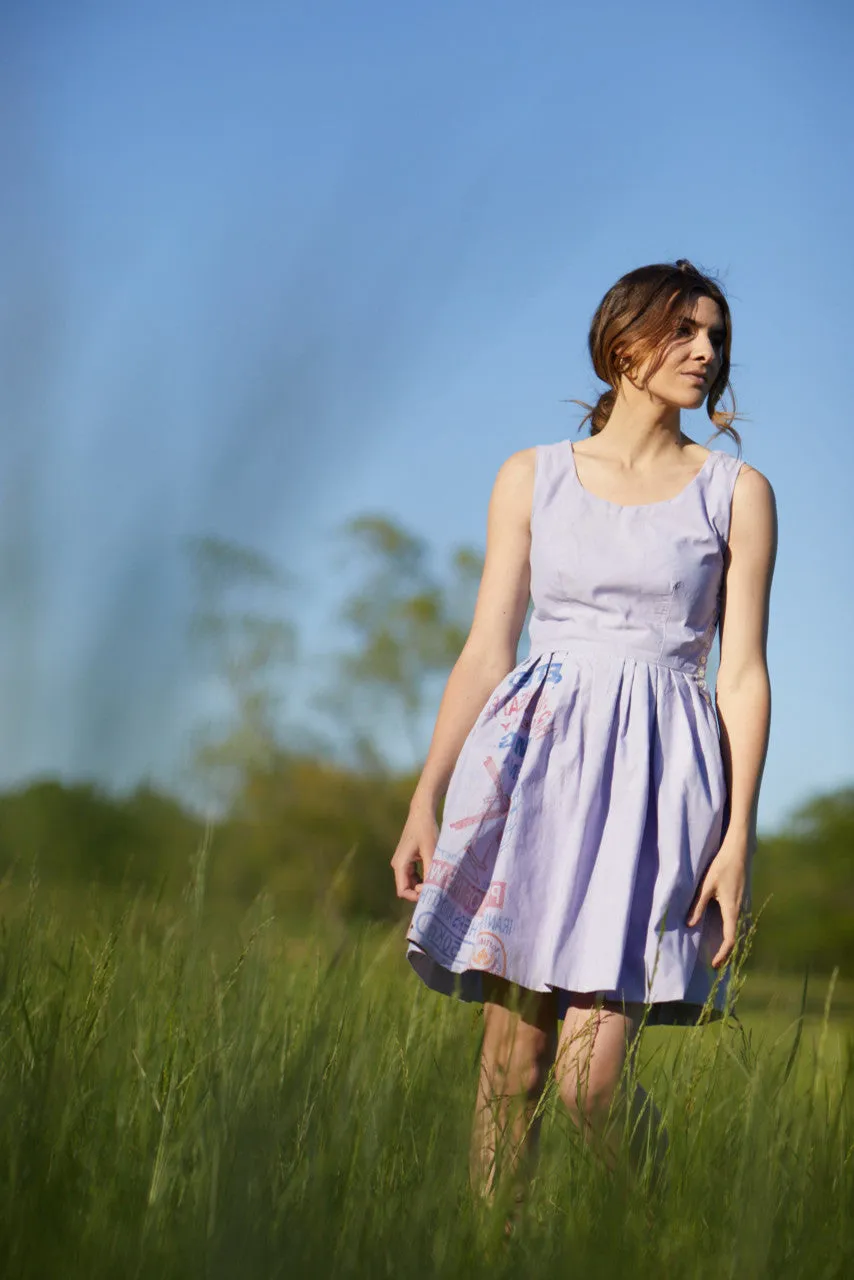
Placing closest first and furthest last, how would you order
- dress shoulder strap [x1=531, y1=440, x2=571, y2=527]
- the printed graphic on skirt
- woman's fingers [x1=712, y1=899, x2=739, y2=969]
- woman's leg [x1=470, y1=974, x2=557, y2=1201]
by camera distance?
1. woman's leg [x1=470, y1=974, x2=557, y2=1201]
2. woman's fingers [x1=712, y1=899, x2=739, y2=969]
3. the printed graphic on skirt
4. dress shoulder strap [x1=531, y1=440, x2=571, y2=527]

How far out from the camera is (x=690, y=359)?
6.77ft

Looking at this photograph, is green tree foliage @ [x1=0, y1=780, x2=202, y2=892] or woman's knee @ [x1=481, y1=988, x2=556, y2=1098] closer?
green tree foliage @ [x1=0, y1=780, x2=202, y2=892]

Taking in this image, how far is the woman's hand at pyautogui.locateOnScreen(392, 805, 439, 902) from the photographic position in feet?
6.82

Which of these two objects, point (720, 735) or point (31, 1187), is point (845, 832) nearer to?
point (720, 735)

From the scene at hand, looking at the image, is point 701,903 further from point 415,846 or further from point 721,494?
point 721,494

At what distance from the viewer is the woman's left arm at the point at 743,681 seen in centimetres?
191

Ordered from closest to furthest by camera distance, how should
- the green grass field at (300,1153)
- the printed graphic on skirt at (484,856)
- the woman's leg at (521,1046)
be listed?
the green grass field at (300,1153) < the woman's leg at (521,1046) < the printed graphic on skirt at (484,856)

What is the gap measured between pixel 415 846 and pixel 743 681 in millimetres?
597

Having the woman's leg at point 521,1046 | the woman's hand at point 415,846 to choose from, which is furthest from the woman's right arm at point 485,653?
the woman's leg at point 521,1046

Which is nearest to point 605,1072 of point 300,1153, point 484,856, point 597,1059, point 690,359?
point 597,1059

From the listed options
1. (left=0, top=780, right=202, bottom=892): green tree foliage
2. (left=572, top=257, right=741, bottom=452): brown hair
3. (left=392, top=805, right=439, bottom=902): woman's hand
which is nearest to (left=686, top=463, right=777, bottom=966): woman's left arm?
(left=572, top=257, right=741, bottom=452): brown hair

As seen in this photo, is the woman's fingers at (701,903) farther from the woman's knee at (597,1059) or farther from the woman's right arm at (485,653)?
the woman's right arm at (485,653)

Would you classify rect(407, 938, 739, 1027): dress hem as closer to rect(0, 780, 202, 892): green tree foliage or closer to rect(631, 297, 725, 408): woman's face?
rect(631, 297, 725, 408): woman's face

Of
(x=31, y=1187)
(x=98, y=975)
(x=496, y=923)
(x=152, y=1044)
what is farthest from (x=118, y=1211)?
(x=496, y=923)
